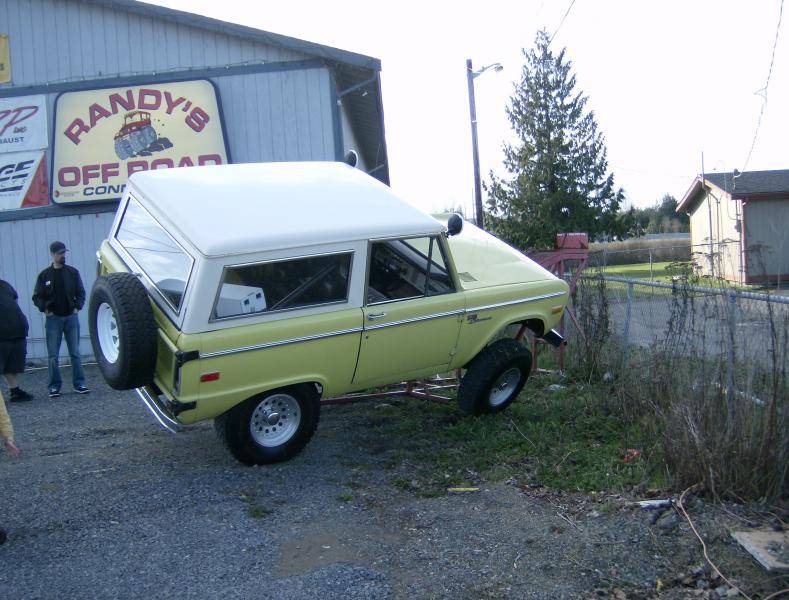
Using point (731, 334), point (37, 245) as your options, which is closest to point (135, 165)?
point (37, 245)

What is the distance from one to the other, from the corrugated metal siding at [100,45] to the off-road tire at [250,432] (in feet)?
24.9

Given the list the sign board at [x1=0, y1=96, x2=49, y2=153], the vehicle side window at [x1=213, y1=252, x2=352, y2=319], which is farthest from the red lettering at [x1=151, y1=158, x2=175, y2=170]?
the vehicle side window at [x1=213, y1=252, x2=352, y2=319]

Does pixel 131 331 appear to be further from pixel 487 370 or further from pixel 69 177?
pixel 69 177

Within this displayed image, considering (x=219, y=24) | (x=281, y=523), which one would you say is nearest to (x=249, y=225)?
(x=281, y=523)

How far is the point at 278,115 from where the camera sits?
12133 millimetres

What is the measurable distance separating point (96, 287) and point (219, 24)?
7.23m

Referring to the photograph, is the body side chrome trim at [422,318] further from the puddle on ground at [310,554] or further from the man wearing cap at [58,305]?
the man wearing cap at [58,305]

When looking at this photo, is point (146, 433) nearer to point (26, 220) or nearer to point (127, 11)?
point (26, 220)

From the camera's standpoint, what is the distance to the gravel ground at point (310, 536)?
430cm

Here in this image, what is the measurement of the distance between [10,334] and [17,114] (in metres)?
5.15

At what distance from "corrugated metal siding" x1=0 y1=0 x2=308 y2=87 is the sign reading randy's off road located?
410mm

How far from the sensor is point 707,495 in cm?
524

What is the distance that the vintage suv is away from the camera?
5.52m

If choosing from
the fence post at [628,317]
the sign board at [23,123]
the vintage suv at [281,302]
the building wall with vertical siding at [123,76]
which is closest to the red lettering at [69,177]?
Result: the building wall with vertical siding at [123,76]
